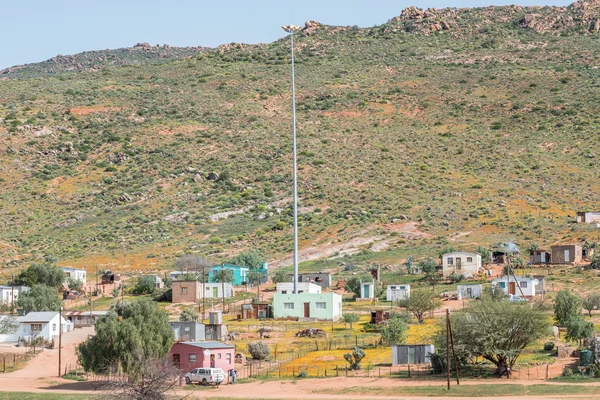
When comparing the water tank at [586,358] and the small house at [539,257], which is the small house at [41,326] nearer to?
the water tank at [586,358]

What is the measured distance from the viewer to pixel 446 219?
11544 cm

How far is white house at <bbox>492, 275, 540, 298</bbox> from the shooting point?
8343cm

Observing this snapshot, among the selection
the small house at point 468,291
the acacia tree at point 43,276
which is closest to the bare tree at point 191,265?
the acacia tree at point 43,276

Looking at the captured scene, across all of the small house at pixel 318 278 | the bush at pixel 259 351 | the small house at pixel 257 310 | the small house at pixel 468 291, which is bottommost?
the bush at pixel 259 351

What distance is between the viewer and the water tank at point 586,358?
188 ft

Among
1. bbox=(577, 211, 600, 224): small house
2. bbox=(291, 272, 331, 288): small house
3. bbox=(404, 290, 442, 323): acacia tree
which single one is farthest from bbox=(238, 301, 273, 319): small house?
bbox=(577, 211, 600, 224): small house

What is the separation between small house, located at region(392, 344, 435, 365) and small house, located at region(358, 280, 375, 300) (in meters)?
28.0

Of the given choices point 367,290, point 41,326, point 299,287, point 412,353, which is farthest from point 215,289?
point 412,353

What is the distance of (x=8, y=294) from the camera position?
298 ft

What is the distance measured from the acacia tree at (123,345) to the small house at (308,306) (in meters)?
21.5

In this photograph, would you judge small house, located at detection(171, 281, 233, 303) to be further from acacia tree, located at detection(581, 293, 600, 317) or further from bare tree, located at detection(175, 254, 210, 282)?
acacia tree, located at detection(581, 293, 600, 317)

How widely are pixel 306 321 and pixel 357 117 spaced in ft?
246

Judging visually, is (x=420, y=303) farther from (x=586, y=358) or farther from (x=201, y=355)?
(x=201, y=355)

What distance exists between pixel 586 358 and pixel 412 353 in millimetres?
9374
